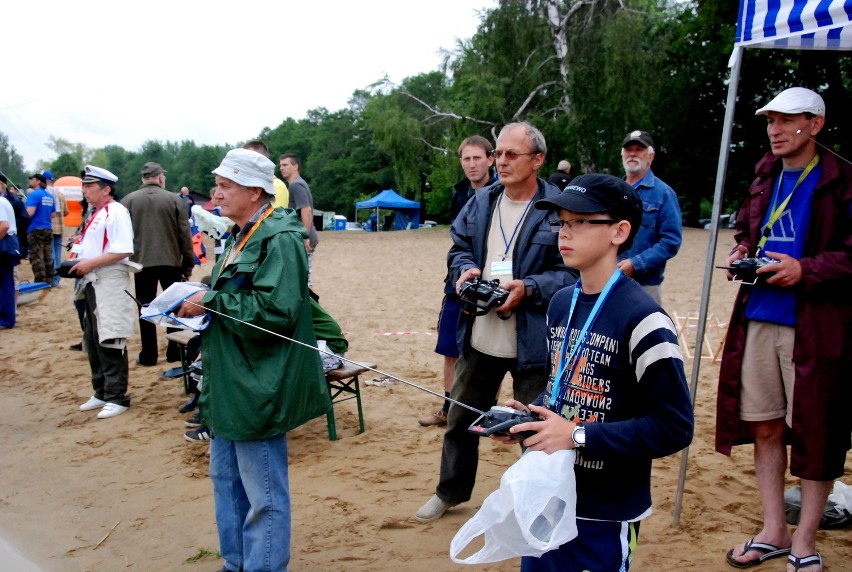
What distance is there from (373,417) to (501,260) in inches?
110

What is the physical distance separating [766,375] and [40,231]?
44.8 ft

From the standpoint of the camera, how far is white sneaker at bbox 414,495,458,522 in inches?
152

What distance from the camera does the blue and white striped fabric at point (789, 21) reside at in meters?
2.83

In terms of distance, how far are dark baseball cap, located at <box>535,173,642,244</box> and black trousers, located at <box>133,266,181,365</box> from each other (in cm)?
596

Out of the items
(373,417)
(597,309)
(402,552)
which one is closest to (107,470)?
(373,417)

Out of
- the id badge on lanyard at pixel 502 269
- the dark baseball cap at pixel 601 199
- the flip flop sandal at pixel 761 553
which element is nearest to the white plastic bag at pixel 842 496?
the flip flop sandal at pixel 761 553

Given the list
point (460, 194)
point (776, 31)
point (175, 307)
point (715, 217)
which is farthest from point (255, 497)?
point (776, 31)

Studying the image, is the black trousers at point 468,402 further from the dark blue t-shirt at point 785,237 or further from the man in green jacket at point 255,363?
the dark blue t-shirt at point 785,237

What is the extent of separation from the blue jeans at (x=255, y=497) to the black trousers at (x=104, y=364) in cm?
348

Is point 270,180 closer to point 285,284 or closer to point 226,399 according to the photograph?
point 285,284

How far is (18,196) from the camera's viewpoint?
1318 cm

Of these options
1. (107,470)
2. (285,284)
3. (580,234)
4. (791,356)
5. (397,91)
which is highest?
(397,91)

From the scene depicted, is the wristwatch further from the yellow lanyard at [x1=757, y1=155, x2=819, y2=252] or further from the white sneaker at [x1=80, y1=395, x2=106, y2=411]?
the white sneaker at [x1=80, y1=395, x2=106, y2=411]

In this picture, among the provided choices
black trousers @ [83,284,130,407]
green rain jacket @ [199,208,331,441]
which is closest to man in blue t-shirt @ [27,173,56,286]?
black trousers @ [83,284,130,407]
